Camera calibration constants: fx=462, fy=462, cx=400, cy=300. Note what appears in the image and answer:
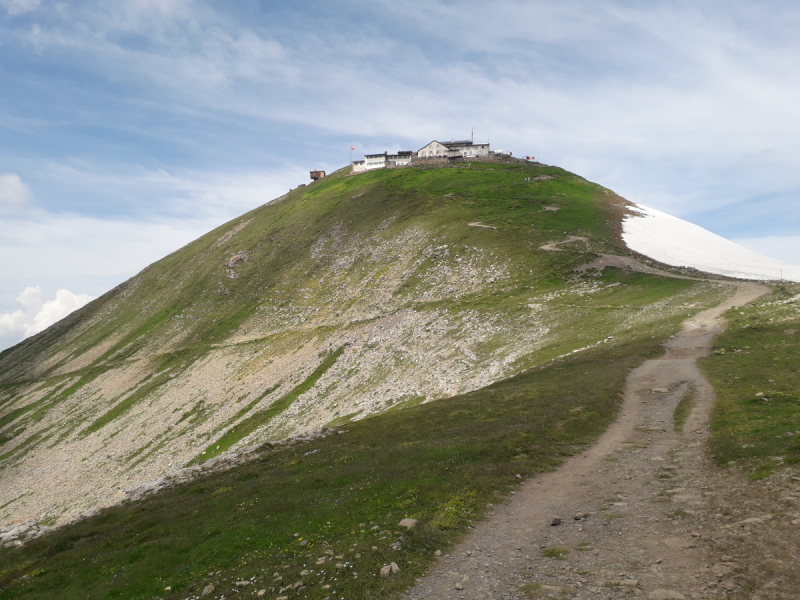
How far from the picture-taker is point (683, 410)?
31734mm

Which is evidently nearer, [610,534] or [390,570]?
[390,570]

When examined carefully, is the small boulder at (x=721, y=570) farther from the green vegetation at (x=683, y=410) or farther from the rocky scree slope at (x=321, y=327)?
the rocky scree slope at (x=321, y=327)

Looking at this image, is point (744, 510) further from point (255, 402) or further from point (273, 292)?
point (273, 292)

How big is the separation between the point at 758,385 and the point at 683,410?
6.98 m

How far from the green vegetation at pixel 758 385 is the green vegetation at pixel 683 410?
5.22 ft

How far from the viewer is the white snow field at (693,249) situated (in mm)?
85750

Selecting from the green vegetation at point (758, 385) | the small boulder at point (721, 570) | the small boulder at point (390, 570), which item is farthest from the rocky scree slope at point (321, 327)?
the small boulder at point (721, 570)

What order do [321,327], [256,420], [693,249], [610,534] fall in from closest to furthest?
[610,534] → [256,420] → [693,249] → [321,327]

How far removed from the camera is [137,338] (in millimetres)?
141000

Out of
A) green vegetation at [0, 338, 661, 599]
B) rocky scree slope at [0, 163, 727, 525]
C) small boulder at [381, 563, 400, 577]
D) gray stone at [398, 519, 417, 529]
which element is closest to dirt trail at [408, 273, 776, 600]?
small boulder at [381, 563, 400, 577]

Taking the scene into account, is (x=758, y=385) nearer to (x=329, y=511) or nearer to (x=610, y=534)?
(x=610, y=534)

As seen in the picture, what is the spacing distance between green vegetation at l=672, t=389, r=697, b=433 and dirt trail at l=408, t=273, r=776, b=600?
435 millimetres

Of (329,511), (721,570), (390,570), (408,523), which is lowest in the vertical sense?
(329,511)

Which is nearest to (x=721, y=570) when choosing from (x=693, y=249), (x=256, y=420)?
(x=256, y=420)
